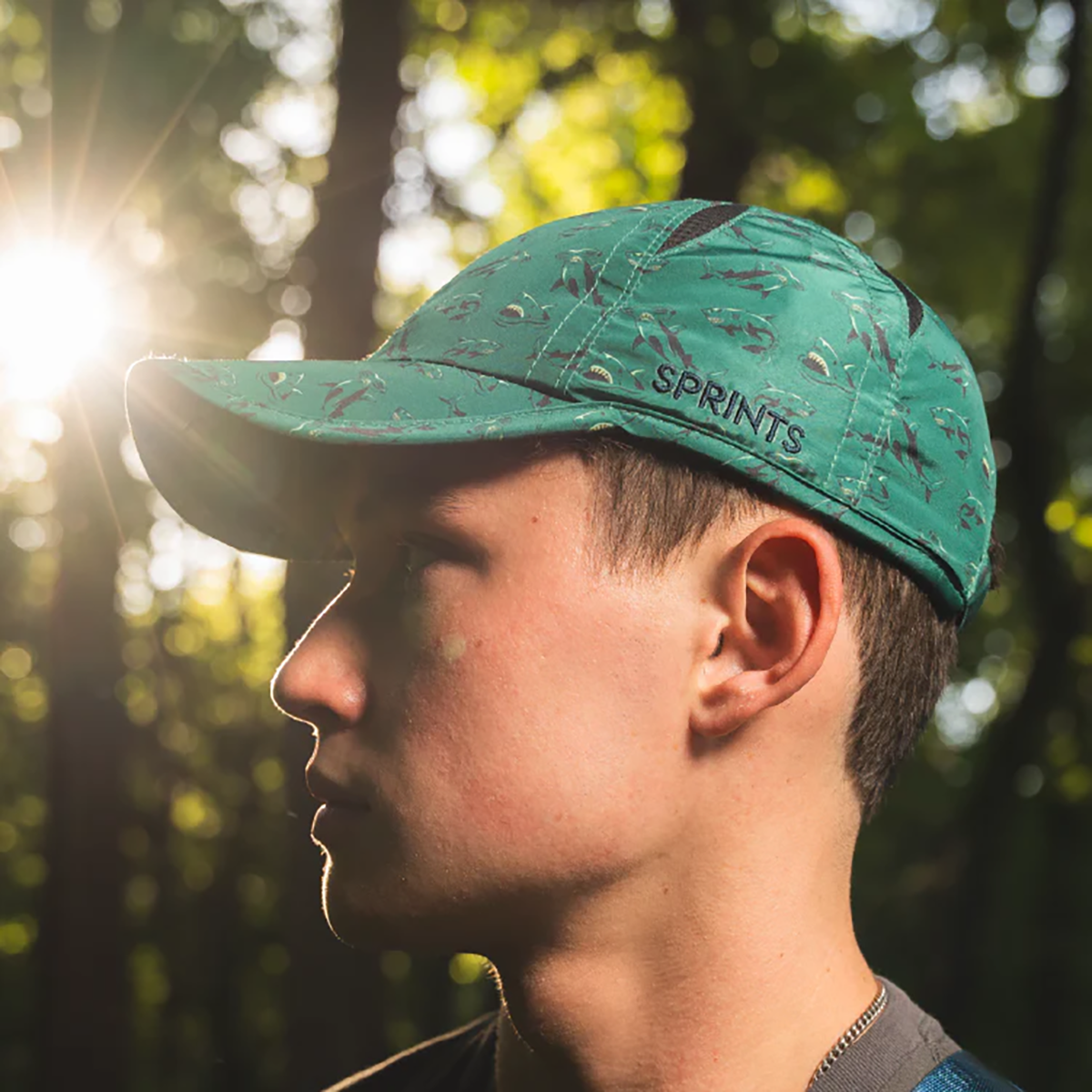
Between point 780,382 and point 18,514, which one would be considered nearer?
point 780,382

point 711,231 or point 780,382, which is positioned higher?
point 711,231

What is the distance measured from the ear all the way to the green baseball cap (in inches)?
2.7

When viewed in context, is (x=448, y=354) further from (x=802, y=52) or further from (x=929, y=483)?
(x=802, y=52)

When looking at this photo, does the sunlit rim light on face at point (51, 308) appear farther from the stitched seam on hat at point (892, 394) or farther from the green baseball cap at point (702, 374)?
the stitched seam on hat at point (892, 394)

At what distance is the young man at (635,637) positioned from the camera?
1.83 m

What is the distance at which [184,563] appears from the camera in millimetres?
18359

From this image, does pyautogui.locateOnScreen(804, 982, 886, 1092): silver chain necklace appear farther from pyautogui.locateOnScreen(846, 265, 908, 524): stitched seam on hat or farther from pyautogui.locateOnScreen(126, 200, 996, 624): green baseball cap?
pyautogui.locateOnScreen(846, 265, 908, 524): stitched seam on hat

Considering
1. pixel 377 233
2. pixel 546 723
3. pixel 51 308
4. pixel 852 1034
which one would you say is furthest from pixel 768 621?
pixel 51 308

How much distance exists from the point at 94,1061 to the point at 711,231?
890 centimetres

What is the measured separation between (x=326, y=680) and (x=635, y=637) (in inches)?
18.9

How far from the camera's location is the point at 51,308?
26.8 ft

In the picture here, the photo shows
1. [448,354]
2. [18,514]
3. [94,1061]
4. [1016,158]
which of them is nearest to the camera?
[448,354]

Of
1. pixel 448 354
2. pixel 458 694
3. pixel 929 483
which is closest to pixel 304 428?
pixel 448 354

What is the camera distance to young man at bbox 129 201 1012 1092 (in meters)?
1.83
